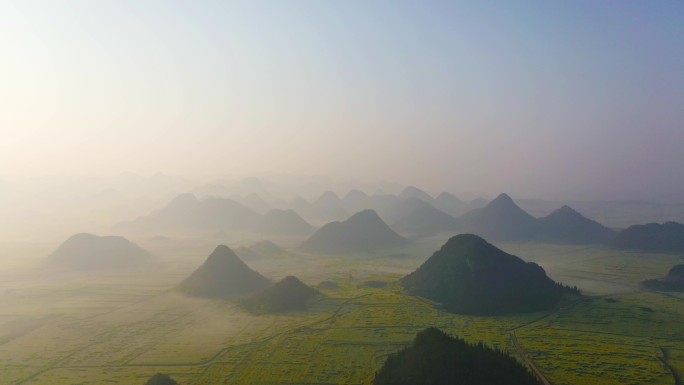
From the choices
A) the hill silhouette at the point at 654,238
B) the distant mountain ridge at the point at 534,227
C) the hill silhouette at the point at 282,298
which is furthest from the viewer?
the distant mountain ridge at the point at 534,227

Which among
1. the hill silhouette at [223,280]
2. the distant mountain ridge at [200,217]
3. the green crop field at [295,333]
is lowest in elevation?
the green crop field at [295,333]

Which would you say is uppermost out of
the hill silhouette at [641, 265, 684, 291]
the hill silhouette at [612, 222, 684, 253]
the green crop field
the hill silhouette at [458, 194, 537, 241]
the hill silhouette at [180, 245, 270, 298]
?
the hill silhouette at [458, 194, 537, 241]

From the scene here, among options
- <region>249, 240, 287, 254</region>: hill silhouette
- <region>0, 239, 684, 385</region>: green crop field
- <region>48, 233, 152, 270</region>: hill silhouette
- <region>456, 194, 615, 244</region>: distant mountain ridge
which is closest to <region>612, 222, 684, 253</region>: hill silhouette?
<region>456, 194, 615, 244</region>: distant mountain ridge

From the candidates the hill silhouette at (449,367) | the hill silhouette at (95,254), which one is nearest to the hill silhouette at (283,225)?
the hill silhouette at (95,254)

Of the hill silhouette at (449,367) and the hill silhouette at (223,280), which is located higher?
the hill silhouette at (223,280)

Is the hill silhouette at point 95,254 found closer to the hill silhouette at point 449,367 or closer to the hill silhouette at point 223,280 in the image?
the hill silhouette at point 223,280

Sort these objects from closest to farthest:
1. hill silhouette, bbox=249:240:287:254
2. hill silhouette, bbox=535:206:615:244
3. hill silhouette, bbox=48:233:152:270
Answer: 1. hill silhouette, bbox=48:233:152:270
2. hill silhouette, bbox=249:240:287:254
3. hill silhouette, bbox=535:206:615:244

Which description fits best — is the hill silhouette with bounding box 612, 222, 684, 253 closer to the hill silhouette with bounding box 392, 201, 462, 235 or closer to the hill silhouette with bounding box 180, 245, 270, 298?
the hill silhouette with bounding box 392, 201, 462, 235
